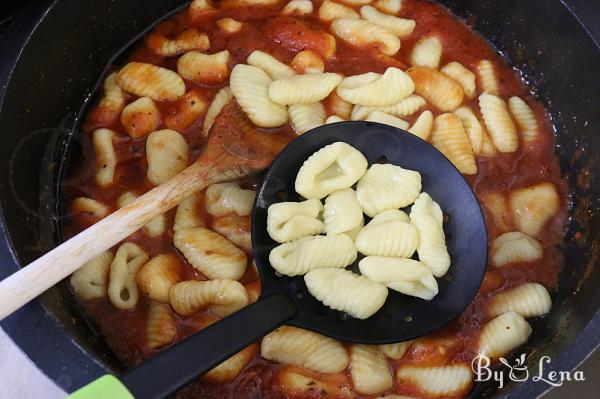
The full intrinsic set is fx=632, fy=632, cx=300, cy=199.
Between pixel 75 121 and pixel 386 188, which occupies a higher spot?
pixel 386 188

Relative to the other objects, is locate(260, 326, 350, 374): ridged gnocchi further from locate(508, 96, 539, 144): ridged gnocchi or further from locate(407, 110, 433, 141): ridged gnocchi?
locate(508, 96, 539, 144): ridged gnocchi

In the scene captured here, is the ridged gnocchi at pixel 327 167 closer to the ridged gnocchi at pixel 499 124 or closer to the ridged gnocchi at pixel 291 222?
the ridged gnocchi at pixel 291 222

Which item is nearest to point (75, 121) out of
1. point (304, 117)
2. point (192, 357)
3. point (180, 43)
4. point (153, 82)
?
point (153, 82)

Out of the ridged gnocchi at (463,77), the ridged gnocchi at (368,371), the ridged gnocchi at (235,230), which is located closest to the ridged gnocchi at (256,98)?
the ridged gnocchi at (235,230)

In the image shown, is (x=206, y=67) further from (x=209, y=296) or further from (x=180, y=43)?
(x=209, y=296)

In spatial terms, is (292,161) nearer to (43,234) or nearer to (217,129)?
A: (217,129)

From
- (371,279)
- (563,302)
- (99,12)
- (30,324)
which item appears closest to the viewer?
(30,324)

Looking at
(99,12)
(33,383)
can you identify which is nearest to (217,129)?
(99,12)
